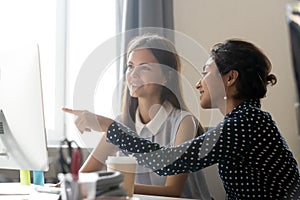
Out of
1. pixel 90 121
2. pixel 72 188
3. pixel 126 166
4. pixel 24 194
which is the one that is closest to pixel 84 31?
pixel 24 194

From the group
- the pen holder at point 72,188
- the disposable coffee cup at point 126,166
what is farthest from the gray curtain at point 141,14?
the pen holder at point 72,188

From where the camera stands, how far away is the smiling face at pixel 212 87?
1.40 metres

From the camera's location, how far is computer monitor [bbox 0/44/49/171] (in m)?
1.21

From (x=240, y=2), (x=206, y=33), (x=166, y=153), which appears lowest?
(x=166, y=153)

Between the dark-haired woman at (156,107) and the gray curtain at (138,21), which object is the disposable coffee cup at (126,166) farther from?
the gray curtain at (138,21)

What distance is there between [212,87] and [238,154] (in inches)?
11.6

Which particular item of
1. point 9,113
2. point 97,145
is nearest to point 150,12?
point 97,145

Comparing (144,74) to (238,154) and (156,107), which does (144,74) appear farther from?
(238,154)

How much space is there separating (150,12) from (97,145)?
808 millimetres

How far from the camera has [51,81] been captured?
231 centimetres

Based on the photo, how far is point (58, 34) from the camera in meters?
2.31

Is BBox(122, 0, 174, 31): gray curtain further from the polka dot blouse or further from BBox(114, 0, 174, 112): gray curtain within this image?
the polka dot blouse

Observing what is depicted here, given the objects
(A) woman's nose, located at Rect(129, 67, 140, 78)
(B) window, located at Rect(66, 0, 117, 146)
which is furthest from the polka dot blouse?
(B) window, located at Rect(66, 0, 117, 146)

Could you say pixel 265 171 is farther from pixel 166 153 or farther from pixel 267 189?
pixel 166 153
